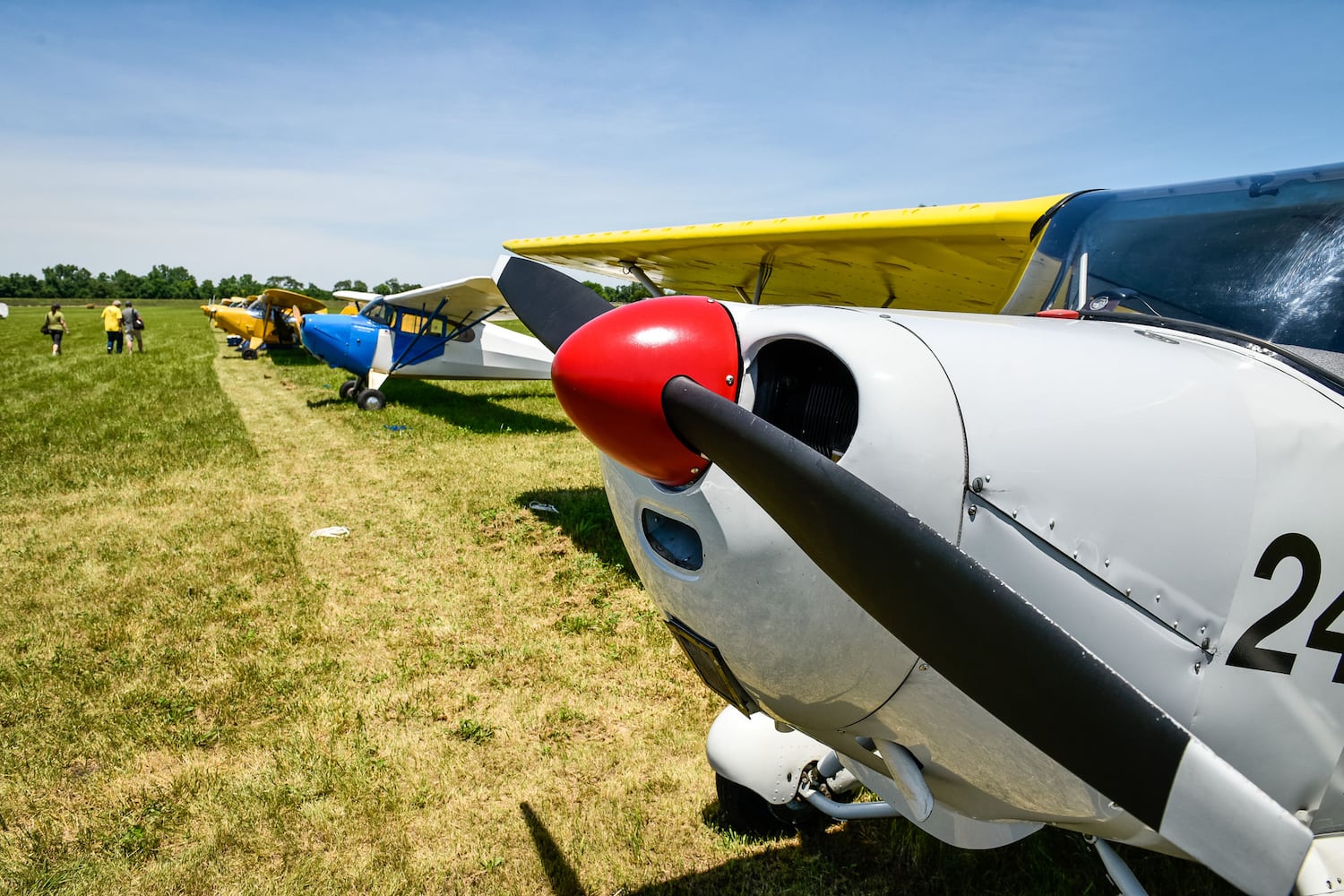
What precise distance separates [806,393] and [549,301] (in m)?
1.09

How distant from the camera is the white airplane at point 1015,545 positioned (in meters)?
1.11

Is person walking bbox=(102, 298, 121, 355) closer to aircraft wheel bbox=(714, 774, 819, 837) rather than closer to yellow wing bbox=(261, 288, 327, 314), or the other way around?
yellow wing bbox=(261, 288, 327, 314)

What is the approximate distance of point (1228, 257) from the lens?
2.04 metres

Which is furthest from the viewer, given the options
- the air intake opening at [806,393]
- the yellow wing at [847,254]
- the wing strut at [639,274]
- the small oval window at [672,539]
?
the wing strut at [639,274]

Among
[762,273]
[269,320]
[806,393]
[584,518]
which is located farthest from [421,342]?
[806,393]

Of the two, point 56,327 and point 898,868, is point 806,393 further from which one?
point 56,327

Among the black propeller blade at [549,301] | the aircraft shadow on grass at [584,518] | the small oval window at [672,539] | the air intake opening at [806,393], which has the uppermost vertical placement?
the black propeller blade at [549,301]

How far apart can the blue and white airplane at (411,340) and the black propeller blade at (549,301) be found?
35.4ft

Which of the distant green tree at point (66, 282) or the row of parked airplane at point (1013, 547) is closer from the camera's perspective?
the row of parked airplane at point (1013, 547)

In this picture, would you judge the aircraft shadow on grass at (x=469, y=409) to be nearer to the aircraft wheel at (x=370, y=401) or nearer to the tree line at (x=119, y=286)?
the aircraft wheel at (x=370, y=401)

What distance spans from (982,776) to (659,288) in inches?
222

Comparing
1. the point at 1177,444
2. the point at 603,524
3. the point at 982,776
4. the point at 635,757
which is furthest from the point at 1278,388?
the point at 603,524

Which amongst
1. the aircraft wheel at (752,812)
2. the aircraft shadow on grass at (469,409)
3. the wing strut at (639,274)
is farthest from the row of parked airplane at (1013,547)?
the aircraft shadow on grass at (469,409)

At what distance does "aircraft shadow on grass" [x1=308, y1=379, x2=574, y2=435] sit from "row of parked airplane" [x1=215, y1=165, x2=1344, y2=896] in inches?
379
